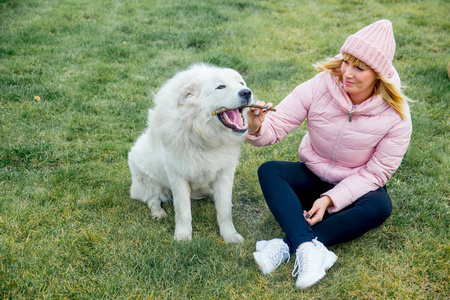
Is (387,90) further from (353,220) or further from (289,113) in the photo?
(353,220)

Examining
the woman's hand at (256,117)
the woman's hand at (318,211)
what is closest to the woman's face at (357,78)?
Answer: the woman's hand at (256,117)

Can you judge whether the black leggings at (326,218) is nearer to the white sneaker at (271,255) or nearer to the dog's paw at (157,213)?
the white sneaker at (271,255)

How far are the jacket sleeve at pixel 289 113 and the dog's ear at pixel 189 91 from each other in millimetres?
545

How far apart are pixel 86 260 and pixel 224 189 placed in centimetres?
107

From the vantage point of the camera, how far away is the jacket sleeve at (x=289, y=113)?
283cm

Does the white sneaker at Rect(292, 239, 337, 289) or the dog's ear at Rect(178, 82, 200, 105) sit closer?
the white sneaker at Rect(292, 239, 337, 289)

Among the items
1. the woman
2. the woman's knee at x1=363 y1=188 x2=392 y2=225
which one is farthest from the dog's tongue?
Answer: the woman's knee at x1=363 y1=188 x2=392 y2=225

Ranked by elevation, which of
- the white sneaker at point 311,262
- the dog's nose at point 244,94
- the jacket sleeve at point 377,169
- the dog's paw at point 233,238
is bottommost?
the dog's paw at point 233,238

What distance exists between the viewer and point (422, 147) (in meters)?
3.97

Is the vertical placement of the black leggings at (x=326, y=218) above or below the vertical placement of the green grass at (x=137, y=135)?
above

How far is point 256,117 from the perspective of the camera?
261cm

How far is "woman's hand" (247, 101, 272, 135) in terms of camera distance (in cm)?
255

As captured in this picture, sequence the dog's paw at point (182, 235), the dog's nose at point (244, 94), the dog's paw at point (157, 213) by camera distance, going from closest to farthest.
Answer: the dog's nose at point (244, 94) < the dog's paw at point (182, 235) < the dog's paw at point (157, 213)

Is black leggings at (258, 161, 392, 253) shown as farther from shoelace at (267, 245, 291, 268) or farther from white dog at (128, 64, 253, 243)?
white dog at (128, 64, 253, 243)
